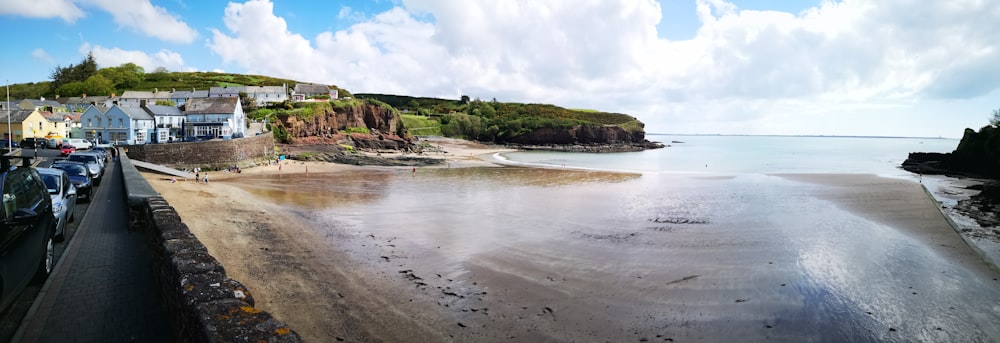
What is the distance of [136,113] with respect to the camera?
1857 inches

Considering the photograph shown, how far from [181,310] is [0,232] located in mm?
1987

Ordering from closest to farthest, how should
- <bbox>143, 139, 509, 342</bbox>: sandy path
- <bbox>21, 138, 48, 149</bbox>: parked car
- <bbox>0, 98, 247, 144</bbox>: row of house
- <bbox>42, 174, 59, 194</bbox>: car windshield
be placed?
<bbox>143, 139, 509, 342</bbox>: sandy path
<bbox>42, 174, 59, 194</bbox>: car windshield
<bbox>21, 138, 48, 149</bbox>: parked car
<bbox>0, 98, 247, 144</bbox>: row of house

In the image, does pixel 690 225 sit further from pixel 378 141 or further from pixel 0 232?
pixel 378 141

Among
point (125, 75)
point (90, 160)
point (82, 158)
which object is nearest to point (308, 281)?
point (90, 160)

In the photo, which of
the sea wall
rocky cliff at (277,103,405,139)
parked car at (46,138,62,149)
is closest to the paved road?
the sea wall

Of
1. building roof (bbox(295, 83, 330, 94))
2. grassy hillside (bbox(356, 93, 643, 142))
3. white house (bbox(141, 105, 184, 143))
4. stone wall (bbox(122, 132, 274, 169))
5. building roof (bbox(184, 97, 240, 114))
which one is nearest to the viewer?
stone wall (bbox(122, 132, 274, 169))

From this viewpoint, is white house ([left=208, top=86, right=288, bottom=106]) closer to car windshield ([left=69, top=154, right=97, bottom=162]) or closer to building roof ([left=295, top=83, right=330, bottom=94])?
building roof ([left=295, top=83, right=330, bottom=94])

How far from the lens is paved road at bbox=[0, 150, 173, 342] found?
4.97 metres

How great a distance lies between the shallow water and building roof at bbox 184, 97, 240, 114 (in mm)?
34477

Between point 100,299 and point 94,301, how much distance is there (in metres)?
0.06

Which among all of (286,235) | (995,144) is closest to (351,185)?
(286,235)

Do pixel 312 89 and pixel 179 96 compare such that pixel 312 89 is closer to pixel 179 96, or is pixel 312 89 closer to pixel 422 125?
pixel 179 96

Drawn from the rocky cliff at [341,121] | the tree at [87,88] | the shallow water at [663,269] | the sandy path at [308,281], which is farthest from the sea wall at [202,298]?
the tree at [87,88]

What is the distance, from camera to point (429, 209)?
20766mm
